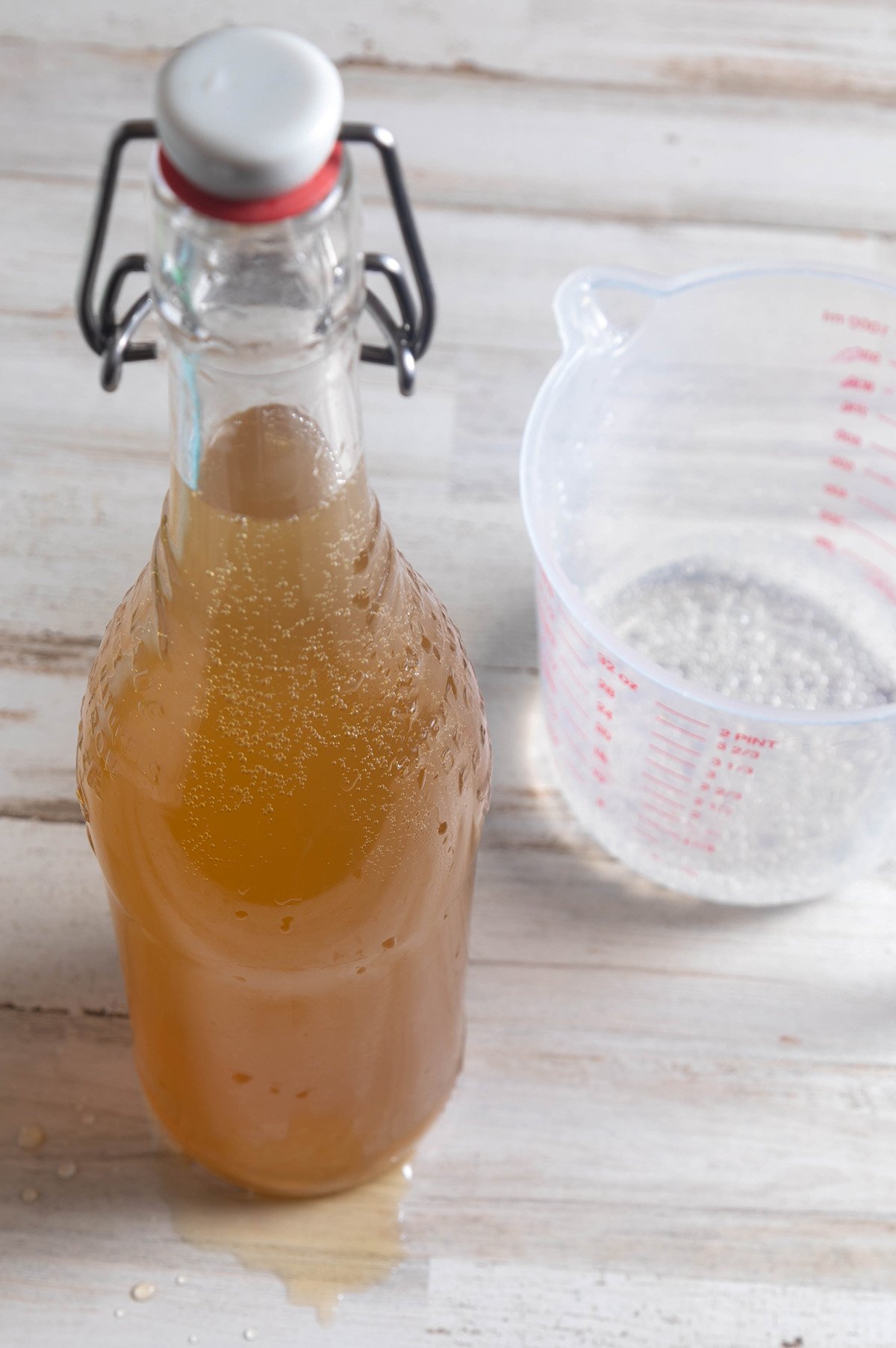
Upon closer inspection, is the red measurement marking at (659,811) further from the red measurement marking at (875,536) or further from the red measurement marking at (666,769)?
the red measurement marking at (875,536)

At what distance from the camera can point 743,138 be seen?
1057 mm

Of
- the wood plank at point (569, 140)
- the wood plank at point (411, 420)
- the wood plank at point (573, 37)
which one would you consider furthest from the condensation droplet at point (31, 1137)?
the wood plank at point (573, 37)

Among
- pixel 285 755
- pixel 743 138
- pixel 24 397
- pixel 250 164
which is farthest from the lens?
A: pixel 743 138

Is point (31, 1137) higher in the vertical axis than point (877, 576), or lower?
lower

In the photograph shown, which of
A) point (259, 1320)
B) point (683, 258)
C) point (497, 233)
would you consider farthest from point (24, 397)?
point (259, 1320)

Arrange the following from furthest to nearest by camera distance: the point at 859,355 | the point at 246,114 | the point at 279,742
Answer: the point at 859,355 → the point at 279,742 → the point at 246,114

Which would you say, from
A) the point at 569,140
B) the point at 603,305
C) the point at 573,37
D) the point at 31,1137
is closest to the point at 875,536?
the point at 603,305

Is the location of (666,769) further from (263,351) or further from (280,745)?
(263,351)

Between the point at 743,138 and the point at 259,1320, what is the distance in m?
0.85

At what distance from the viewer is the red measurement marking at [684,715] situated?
68cm

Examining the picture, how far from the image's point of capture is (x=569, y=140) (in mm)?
1050

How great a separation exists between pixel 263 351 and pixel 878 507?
614 mm

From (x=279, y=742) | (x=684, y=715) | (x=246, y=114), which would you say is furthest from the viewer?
(x=684, y=715)

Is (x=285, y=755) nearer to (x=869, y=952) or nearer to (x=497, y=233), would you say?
(x=869, y=952)
